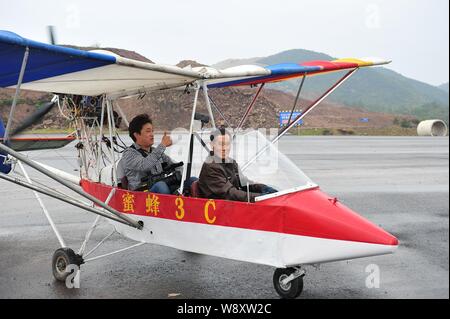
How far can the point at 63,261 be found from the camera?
5.49 meters

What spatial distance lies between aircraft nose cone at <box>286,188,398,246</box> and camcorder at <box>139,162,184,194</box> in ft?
5.56

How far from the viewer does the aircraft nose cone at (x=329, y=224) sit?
3975 millimetres

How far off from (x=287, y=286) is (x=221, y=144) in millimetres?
1522

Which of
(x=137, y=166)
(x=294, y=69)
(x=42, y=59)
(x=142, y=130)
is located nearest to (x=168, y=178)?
(x=137, y=166)

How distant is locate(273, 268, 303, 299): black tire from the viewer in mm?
4488

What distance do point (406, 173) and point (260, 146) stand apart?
1083cm

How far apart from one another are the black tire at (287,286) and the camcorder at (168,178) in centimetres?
158

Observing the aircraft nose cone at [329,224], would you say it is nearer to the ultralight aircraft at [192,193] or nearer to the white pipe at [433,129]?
the ultralight aircraft at [192,193]

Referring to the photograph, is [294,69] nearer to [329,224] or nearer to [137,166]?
[137,166]

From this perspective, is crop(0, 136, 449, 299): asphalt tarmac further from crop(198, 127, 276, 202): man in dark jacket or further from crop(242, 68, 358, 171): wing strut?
crop(242, 68, 358, 171): wing strut

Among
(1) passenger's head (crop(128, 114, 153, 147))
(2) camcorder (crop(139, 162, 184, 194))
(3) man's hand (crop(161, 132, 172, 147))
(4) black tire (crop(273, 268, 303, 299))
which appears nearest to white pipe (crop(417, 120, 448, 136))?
(1) passenger's head (crop(128, 114, 153, 147))

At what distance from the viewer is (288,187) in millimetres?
4559
